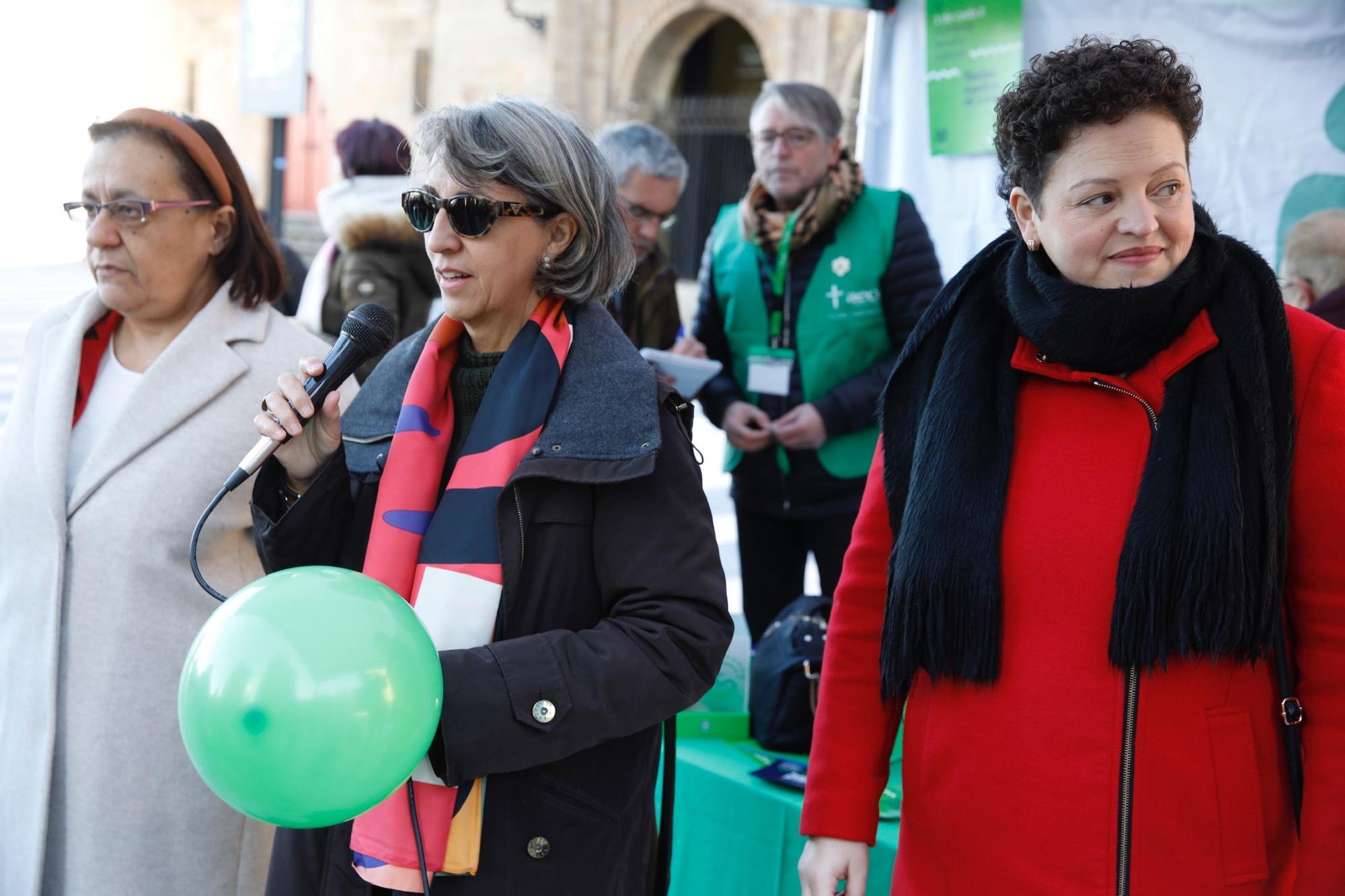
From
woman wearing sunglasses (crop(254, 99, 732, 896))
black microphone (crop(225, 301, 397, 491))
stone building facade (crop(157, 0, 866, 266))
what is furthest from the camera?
stone building facade (crop(157, 0, 866, 266))

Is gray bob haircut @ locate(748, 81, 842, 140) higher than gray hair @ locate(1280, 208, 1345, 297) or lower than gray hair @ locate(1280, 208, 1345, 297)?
higher

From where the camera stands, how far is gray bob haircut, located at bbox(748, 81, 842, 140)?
13.3 feet

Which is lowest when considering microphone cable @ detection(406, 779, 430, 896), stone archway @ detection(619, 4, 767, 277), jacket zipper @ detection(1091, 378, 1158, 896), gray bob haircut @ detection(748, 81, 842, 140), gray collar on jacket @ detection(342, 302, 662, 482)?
microphone cable @ detection(406, 779, 430, 896)

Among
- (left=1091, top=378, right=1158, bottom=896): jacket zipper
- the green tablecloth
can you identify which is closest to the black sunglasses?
(left=1091, top=378, right=1158, bottom=896): jacket zipper

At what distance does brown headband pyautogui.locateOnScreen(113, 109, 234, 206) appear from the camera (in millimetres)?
2547

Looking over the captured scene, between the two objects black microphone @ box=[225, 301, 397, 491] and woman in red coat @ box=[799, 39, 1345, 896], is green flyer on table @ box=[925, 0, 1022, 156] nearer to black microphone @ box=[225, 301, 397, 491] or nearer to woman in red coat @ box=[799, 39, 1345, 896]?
woman in red coat @ box=[799, 39, 1345, 896]

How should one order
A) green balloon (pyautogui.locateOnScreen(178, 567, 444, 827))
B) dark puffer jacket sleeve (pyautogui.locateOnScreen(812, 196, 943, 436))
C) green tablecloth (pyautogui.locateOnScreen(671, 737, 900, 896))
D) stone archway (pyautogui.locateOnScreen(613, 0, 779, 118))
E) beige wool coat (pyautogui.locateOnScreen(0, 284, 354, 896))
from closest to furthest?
green balloon (pyautogui.locateOnScreen(178, 567, 444, 827)) → beige wool coat (pyautogui.locateOnScreen(0, 284, 354, 896)) → green tablecloth (pyautogui.locateOnScreen(671, 737, 900, 896)) → dark puffer jacket sleeve (pyautogui.locateOnScreen(812, 196, 943, 436)) → stone archway (pyautogui.locateOnScreen(613, 0, 779, 118))

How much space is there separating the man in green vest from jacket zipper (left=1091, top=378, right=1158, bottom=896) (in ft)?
7.25

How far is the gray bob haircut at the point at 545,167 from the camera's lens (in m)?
1.92

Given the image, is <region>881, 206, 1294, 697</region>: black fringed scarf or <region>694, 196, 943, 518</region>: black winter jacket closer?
<region>881, 206, 1294, 697</region>: black fringed scarf

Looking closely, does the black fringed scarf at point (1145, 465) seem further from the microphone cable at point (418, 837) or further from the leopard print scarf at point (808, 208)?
the leopard print scarf at point (808, 208)

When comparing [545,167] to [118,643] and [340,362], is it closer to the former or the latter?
[340,362]

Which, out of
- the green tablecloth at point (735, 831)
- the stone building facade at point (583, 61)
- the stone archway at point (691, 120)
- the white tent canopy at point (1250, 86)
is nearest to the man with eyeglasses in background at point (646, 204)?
the white tent canopy at point (1250, 86)

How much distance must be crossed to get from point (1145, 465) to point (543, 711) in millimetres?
892
